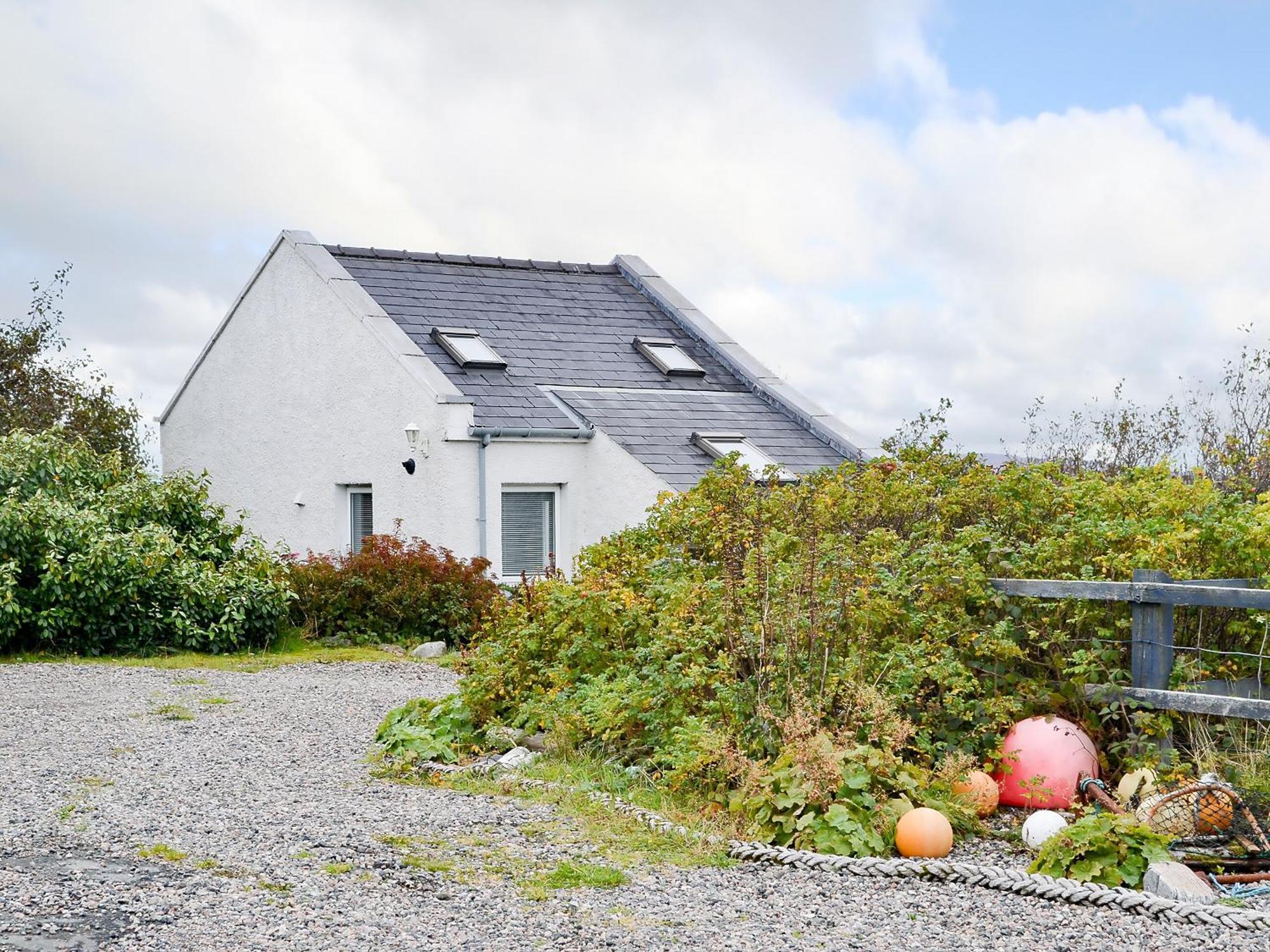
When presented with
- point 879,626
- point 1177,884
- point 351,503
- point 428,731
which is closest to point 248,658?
point 351,503

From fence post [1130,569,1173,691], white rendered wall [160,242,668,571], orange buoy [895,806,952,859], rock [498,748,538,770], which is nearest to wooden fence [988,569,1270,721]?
fence post [1130,569,1173,691]

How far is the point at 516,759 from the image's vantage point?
8172mm

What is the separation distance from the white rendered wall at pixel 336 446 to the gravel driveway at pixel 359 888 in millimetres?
9262

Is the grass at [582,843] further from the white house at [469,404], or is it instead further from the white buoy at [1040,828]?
the white house at [469,404]

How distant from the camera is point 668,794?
7023 mm

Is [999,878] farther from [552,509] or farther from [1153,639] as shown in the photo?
[552,509]

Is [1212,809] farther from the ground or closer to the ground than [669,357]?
closer to the ground

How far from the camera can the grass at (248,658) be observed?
543 inches

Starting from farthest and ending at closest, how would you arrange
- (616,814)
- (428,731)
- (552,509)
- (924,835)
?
1. (552,509)
2. (428,731)
3. (616,814)
4. (924,835)

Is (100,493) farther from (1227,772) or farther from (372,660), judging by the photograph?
(1227,772)

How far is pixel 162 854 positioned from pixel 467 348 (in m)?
14.0

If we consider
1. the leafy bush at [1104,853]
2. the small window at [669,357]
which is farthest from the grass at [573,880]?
the small window at [669,357]

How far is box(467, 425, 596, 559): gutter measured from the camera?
1750cm

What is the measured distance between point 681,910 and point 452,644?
11.0 metres
